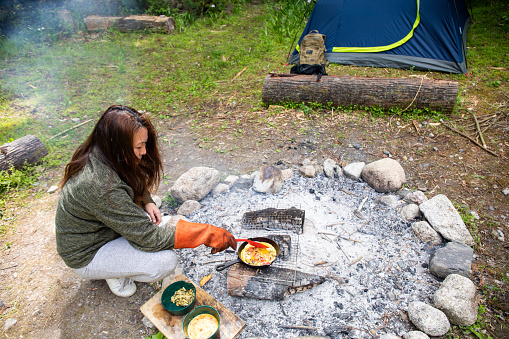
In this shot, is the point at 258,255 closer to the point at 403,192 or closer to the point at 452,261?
the point at 452,261

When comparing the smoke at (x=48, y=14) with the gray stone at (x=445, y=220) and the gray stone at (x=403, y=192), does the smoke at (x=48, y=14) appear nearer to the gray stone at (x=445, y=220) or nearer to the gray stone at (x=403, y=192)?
the gray stone at (x=403, y=192)

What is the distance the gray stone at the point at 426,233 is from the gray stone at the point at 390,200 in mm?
383

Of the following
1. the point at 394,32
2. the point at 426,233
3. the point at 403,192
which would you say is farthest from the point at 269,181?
the point at 394,32

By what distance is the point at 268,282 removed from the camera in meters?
2.51

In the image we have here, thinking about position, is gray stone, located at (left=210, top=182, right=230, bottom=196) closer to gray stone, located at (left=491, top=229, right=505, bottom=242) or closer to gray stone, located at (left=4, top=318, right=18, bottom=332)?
gray stone, located at (left=4, top=318, right=18, bottom=332)

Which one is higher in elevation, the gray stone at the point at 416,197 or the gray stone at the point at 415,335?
the gray stone at the point at 416,197

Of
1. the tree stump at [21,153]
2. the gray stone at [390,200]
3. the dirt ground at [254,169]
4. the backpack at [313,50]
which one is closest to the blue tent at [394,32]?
the backpack at [313,50]

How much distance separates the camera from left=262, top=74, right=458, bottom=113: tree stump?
520 cm

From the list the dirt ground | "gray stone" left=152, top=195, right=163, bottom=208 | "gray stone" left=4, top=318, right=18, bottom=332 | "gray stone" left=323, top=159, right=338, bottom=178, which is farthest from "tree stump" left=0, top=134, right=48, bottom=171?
"gray stone" left=323, top=159, right=338, bottom=178

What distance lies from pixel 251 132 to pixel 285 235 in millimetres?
2738

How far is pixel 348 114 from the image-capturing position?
5555 mm

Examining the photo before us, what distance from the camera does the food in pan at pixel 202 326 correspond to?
222 centimetres

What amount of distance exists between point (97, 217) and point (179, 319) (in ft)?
3.32

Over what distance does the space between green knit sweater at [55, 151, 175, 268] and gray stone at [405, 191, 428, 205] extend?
2665mm
